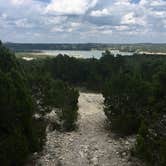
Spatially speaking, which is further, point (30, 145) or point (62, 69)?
point (62, 69)

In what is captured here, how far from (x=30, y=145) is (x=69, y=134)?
10.5m

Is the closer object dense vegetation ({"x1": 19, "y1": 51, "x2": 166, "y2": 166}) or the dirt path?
dense vegetation ({"x1": 19, "y1": 51, "x2": 166, "y2": 166})

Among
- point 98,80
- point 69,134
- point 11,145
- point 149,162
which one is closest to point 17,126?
point 11,145

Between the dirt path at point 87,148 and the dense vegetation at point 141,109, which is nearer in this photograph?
the dense vegetation at point 141,109

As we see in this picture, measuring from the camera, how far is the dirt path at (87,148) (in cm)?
2605

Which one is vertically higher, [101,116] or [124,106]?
[124,106]

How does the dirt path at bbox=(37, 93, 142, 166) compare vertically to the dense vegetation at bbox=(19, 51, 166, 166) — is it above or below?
below

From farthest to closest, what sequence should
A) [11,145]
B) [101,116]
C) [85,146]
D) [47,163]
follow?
1. [101,116]
2. [85,146]
3. [47,163]
4. [11,145]

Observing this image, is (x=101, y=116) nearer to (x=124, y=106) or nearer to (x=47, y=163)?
(x=124, y=106)

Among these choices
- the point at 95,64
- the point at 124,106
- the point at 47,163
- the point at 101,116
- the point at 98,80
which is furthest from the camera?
the point at 95,64

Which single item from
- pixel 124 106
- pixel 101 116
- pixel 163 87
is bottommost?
pixel 101 116

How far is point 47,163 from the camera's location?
84.5 ft

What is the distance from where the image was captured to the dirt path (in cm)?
2605

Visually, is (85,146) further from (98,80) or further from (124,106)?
(98,80)
